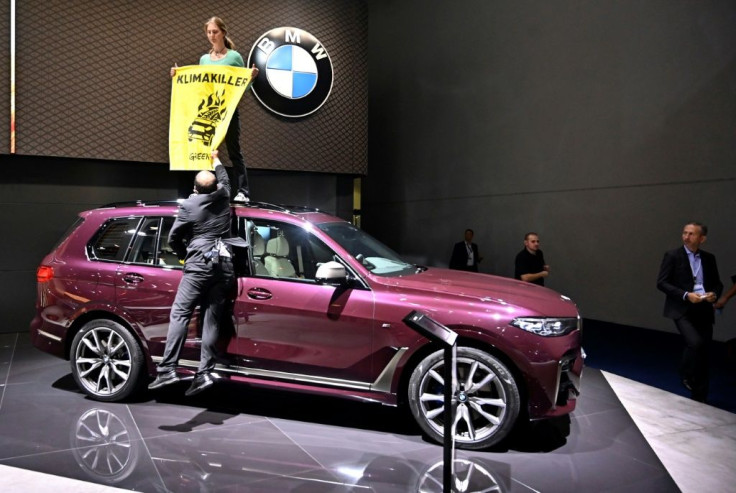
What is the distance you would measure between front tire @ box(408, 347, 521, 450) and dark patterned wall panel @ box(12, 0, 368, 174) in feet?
17.1

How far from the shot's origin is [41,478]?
141 inches

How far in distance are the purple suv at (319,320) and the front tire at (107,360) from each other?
0.01 metres

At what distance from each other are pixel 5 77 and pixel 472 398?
6867 millimetres

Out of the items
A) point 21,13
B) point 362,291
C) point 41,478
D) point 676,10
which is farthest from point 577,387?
point 21,13

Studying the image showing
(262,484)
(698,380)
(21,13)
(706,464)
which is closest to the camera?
(262,484)

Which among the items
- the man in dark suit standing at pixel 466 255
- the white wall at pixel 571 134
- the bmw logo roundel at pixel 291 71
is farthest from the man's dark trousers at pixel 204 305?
the man in dark suit standing at pixel 466 255

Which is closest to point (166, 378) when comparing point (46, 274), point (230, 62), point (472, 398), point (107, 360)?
point (107, 360)

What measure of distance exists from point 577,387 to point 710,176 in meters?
5.74

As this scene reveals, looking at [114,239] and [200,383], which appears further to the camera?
[114,239]

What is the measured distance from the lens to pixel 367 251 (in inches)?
194

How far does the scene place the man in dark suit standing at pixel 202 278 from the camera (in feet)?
15.0

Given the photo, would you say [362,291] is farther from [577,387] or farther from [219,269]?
[577,387]

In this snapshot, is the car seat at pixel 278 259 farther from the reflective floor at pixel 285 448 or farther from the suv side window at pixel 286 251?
the reflective floor at pixel 285 448

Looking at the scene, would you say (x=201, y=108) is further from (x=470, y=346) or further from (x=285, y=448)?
(x=470, y=346)
